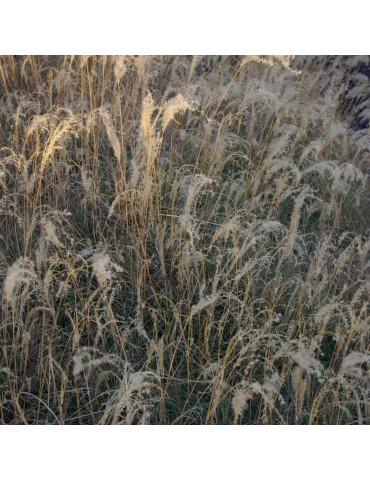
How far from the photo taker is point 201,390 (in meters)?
2.09

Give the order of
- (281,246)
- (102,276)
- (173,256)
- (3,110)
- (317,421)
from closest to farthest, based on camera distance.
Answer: (102,276)
(317,421)
(173,256)
(281,246)
(3,110)

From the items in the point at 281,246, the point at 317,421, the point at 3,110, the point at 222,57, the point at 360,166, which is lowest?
the point at 317,421

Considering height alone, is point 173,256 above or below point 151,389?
above

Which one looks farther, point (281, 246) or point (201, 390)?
point (281, 246)

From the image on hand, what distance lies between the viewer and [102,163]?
9.56 feet

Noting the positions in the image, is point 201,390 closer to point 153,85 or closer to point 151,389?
point 151,389

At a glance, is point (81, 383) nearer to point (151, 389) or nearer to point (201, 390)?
point (151, 389)

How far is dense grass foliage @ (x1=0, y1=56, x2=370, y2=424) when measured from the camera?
1991 millimetres

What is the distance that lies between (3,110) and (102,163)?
65 cm

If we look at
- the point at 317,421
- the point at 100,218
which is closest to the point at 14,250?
the point at 100,218

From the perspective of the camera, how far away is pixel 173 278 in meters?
2.43

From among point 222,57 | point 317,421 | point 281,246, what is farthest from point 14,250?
point 222,57

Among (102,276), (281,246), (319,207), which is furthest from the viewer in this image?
(319,207)

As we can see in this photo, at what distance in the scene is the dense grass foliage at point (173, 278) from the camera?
1.99 meters
